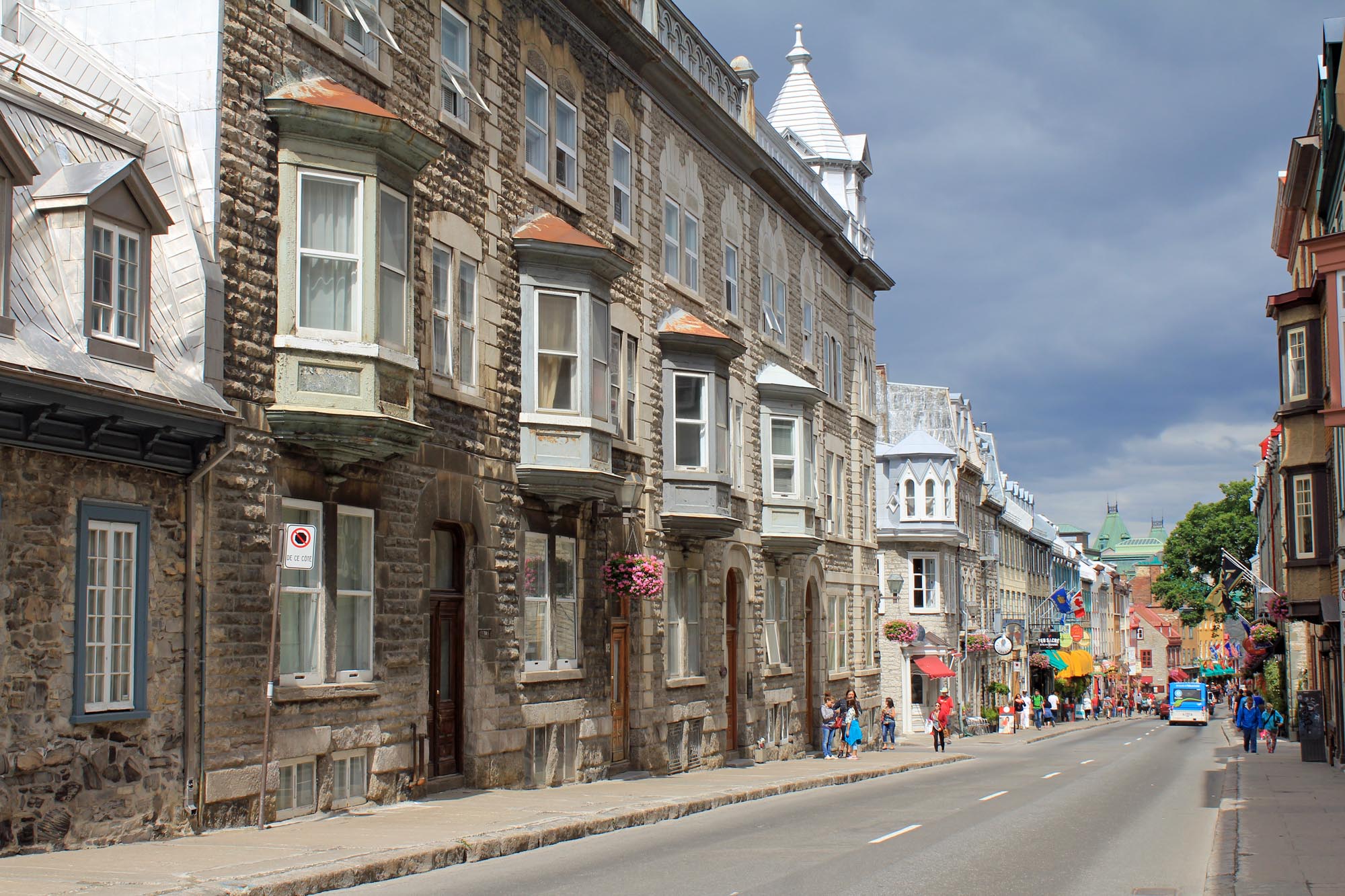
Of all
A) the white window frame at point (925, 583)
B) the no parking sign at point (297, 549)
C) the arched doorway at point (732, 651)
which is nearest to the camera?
the no parking sign at point (297, 549)

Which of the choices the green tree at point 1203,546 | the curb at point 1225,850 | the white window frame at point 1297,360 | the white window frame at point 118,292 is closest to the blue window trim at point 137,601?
the white window frame at point 118,292

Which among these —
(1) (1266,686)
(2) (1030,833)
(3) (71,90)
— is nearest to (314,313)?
(3) (71,90)

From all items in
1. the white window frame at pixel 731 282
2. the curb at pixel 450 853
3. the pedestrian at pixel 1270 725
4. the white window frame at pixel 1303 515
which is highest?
the white window frame at pixel 731 282

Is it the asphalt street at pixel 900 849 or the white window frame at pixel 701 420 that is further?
the white window frame at pixel 701 420

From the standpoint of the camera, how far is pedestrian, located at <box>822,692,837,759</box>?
1444 inches

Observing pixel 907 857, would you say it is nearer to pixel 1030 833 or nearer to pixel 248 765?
pixel 1030 833

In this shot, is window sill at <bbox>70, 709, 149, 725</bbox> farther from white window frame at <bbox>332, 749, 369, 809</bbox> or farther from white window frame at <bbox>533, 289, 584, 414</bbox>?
white window frame at <bbox>533, 289, 584, 414</bbox>

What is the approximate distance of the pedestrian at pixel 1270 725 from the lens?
43.0 meters

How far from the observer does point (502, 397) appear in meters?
21.2

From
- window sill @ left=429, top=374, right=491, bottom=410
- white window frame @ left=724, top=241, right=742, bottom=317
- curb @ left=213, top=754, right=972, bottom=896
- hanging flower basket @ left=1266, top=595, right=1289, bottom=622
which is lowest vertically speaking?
curb @ left=213, top=754, right=972, bottom=896

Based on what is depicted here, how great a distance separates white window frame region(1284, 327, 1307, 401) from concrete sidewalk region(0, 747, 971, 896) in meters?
19.4

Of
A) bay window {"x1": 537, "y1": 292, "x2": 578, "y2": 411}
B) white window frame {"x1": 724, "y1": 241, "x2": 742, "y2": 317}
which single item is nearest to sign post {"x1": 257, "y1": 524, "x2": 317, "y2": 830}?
bay window {"x1": 537, "y1": 292, "x2": 578, "y2": 411}

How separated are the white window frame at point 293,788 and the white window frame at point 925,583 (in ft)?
156

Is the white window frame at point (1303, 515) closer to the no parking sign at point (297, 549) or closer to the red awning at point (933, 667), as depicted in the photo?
the red awning at point (933, 667)
